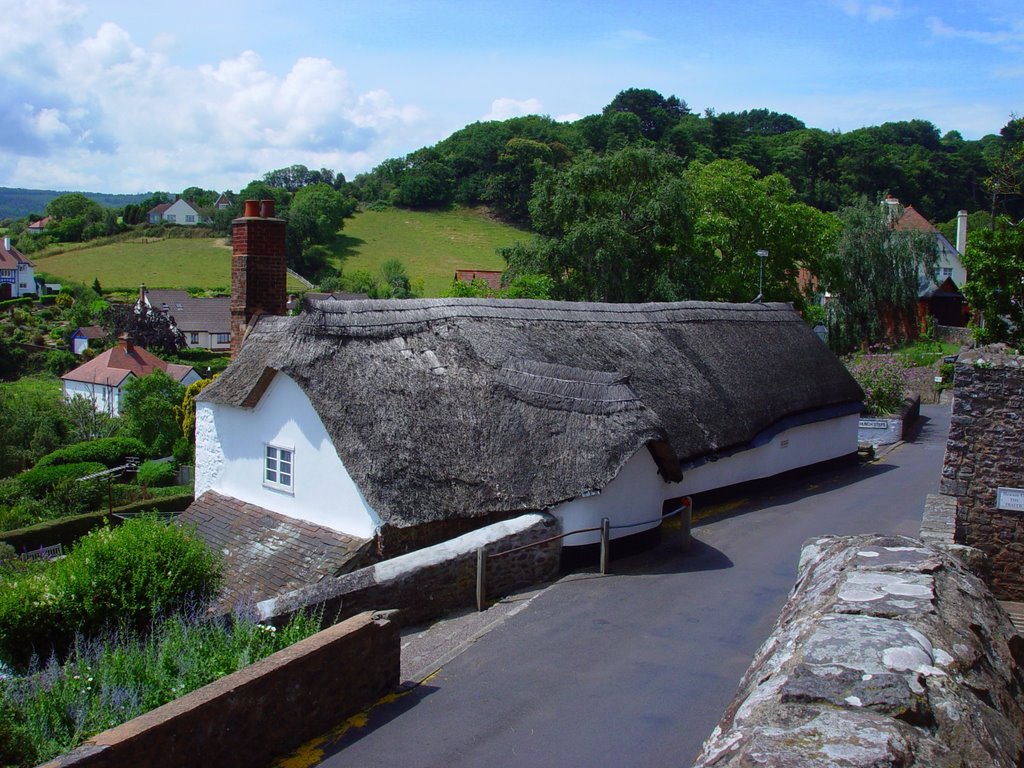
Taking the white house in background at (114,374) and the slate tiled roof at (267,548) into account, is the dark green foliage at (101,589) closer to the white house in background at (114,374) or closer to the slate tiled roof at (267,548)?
the slate tiled roof at (267,548)

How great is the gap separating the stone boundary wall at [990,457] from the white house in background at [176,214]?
111 metres

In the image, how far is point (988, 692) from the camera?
4.01 m

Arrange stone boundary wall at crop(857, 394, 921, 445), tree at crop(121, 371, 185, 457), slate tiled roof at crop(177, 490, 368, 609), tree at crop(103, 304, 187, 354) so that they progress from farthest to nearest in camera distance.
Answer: tree at crop(103, 304, 187, 354), tree at crop(121, 371, 185, 457), stone boundary wall at crop(857, 394, 921, 445), slate tiled roof at crop(177, 490, 368, 609)

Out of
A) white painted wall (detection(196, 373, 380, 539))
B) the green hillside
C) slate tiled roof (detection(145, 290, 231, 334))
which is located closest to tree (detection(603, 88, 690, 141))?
the green hillside

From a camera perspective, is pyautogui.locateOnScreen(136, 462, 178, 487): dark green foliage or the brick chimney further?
pyautogui.locateOnScreen(136, 462, 178, 487): dark green foliage

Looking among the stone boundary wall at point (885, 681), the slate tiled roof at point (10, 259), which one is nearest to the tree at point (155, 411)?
the stone boundary wall at point (885, 681)

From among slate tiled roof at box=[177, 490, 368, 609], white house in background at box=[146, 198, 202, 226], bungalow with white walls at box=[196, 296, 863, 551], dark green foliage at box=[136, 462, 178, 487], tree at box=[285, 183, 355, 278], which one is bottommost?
dark green foliage at box=[136, 462, 178, 487]

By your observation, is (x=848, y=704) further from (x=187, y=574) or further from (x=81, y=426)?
(x=81, y=426)

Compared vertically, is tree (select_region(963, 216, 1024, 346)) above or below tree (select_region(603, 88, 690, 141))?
below

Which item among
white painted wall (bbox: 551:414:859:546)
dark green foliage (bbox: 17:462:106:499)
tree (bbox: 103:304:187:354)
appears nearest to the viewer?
white painted wall (bbox: 551:414:859:546)

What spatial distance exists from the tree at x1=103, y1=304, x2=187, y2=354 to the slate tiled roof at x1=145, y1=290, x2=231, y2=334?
2.05 metres

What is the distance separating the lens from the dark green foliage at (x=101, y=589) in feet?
25.9

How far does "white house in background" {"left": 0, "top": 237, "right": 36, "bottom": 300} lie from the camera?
3467 inches

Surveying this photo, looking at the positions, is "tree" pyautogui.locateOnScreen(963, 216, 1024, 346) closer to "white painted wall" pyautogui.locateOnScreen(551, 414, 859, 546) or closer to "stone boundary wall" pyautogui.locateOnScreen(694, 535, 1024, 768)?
"white painted wall" pyautogui.locateOnScreen(551, 414, 859, 546)
